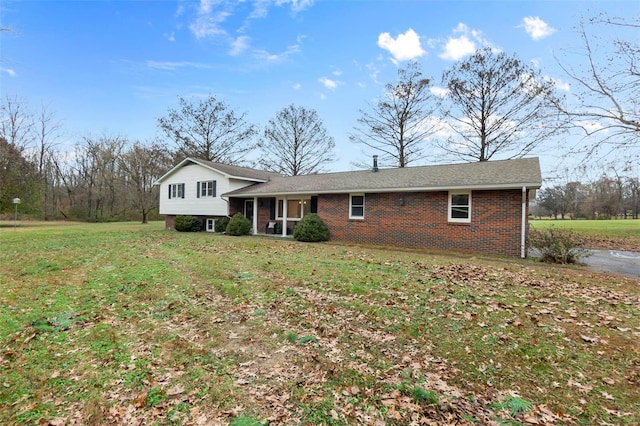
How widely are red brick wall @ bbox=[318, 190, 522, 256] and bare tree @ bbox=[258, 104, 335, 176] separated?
1772 cm

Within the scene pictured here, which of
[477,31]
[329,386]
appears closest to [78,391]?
[329,386]

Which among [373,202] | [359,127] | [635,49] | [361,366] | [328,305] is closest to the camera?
[361,366]

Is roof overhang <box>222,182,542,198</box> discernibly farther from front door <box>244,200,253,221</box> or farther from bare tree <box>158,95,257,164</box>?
bare tree <box>158,95,257,164</box>

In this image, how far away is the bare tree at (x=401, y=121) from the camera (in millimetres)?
24844

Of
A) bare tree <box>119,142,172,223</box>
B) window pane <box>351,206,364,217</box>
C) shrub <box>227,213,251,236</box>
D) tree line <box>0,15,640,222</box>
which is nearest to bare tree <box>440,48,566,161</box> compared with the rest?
tree line <box>0,15,640,222</box>

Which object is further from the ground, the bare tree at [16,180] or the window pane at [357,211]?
the bare tree at [16,180]

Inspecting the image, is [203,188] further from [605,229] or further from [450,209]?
[605,229]

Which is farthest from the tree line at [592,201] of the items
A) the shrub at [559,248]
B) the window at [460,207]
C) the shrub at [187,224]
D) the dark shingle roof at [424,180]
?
the shrub at [187,224]

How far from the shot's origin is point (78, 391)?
10.3ft

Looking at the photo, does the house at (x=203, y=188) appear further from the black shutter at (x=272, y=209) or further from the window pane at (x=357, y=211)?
the window pane at (x=357, y=211)

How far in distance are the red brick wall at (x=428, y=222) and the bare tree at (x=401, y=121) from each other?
13.6m

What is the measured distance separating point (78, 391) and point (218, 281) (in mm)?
3942

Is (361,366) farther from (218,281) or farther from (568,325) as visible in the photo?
(218,281)

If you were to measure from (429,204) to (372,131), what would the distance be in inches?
635
